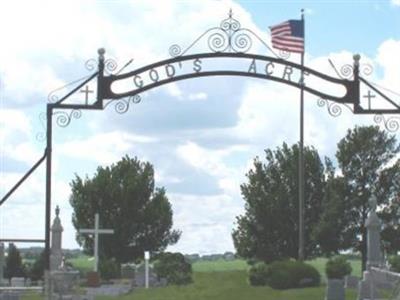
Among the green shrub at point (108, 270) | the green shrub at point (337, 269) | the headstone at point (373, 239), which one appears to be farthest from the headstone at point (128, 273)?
the headstone at point (373, 239)

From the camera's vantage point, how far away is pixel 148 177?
6975cm

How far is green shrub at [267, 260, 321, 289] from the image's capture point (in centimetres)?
3539

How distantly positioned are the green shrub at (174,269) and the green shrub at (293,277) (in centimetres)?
1530

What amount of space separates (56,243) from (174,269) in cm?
2970

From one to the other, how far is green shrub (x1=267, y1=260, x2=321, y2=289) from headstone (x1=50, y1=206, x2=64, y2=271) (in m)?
12.4

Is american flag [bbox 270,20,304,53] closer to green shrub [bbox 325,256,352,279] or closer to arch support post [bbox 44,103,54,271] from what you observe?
arch support post [bbox 44,103,54,271]

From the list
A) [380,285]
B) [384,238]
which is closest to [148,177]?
[384,238]

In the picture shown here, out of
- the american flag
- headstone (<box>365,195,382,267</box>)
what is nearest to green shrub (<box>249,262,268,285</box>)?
headstone (<box>365,195,382,267</box>)

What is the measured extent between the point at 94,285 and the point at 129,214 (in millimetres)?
27434

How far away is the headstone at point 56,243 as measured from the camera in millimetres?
23008

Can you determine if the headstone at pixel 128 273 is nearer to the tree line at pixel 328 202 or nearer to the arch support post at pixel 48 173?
the tree line at pixel 328 202

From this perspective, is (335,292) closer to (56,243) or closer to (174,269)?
(56,243)

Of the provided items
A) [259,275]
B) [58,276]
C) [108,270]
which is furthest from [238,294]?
[108,270]

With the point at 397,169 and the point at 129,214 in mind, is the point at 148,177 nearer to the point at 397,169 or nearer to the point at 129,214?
the point at 129,214
